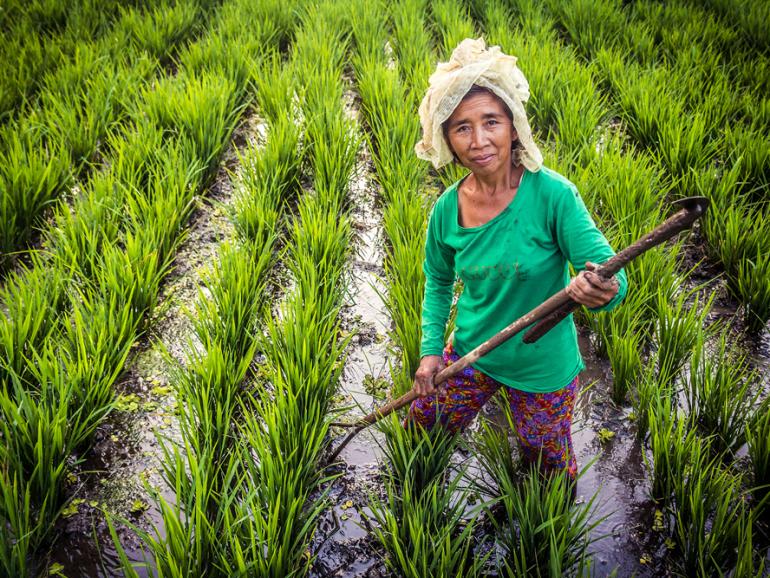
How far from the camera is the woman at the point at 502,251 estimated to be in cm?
123

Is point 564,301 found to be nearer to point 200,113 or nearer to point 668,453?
point 668,453

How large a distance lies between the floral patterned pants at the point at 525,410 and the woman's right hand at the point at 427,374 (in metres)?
0.06

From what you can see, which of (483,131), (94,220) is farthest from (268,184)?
(483,131)

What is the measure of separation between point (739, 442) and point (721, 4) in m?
5.17

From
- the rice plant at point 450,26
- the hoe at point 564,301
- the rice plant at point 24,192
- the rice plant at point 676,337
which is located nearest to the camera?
the hoe at point 564,301

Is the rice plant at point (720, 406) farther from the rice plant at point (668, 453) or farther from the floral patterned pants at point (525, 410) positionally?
the floral patterned pants at point (525, 410)

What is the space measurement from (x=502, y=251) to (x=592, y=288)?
0.29 metres

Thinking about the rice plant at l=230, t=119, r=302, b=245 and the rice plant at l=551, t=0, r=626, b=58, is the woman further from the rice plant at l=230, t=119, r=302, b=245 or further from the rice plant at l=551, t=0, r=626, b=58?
the rice plant at l=551, t=0, r=626, b=58

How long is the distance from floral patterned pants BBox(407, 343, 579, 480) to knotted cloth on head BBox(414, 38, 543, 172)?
0.57 metres

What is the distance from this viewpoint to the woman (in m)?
1.23

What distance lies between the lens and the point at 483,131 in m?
1.25

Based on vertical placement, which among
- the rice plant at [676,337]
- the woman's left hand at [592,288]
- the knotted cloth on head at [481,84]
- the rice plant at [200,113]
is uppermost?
the rice plant at [200,113]

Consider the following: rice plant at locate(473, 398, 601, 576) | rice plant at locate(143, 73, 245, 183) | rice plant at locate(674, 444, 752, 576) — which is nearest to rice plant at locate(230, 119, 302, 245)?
rice plant at locate(143, 73, 245, 183)

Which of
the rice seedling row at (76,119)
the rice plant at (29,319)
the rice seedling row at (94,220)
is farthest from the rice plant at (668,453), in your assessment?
the rice seedling row at (76,119)
